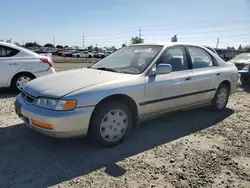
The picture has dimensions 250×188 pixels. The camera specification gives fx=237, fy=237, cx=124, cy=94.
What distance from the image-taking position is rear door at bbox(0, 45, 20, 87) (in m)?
6.32

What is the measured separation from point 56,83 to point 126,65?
1325mm

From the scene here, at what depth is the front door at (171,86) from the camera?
3.78 meters

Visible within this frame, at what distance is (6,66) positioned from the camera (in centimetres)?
634

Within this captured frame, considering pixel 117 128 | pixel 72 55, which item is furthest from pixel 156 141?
pixel 72 55

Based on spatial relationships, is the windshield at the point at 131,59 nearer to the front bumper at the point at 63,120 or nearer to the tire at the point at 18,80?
the front bumper at the point at 63,120

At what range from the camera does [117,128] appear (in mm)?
3506

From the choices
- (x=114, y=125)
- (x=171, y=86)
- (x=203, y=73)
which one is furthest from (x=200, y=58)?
(x=114, y=125)

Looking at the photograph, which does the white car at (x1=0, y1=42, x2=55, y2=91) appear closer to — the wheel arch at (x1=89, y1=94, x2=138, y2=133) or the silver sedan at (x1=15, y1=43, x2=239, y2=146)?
the silver sedan at (x1=15, y1=43, x2=239, y2=146)

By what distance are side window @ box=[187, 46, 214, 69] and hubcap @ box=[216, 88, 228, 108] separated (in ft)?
2.27

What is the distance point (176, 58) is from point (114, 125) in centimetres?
180

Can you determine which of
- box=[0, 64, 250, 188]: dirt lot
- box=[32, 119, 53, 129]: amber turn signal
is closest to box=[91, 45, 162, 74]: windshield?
box=[0, 64, 250, 188]: dirt lot

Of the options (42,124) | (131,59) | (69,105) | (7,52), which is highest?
(7,52)

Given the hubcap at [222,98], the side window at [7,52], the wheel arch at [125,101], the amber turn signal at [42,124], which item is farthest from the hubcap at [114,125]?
the side window at [7,52]

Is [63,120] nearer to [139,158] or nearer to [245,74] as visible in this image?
[139,158]
